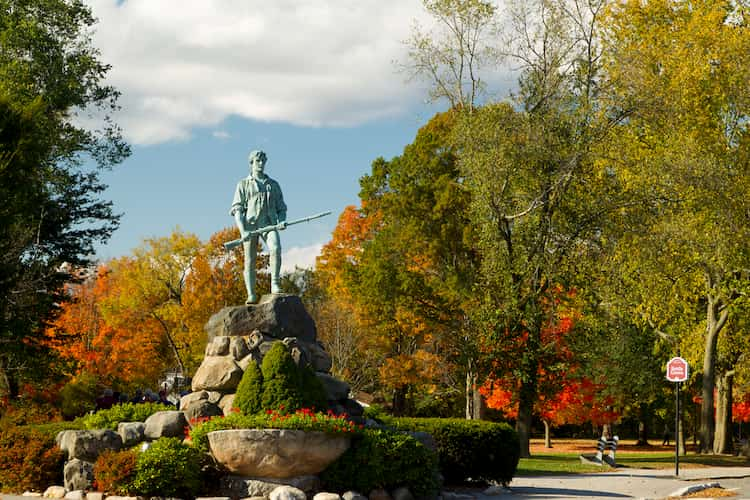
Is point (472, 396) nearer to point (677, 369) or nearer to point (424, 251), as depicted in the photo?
point (424, 251)

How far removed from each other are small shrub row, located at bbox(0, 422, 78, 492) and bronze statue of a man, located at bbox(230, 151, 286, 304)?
4.56 meters

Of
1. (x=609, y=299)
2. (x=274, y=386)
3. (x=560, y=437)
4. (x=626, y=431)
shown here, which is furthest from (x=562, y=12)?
(x=626, y=431)

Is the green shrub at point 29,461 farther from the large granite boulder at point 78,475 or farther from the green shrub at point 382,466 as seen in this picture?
the green shrub at point 382,466

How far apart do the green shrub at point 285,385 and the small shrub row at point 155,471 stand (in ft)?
5.97

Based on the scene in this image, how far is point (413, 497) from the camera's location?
14.5m

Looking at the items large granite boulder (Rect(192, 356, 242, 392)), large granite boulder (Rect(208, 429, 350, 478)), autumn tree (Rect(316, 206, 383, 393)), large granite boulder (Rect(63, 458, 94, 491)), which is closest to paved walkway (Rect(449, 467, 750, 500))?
large granite boulder (Rect(208, 429, 350, 478))

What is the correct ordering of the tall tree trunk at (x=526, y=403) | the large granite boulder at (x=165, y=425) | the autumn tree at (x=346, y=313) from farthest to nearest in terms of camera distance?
the autumn tree at (x=346, y=313) → the tall tree trunk at (x=526, y=403) → the large granite boulder at (x=165, y=425)

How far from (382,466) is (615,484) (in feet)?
24.9

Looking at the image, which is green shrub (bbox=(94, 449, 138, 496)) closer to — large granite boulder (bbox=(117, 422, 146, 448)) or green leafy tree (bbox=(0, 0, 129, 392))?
large granite boulder (bbox=(117, 422, 146, 448))

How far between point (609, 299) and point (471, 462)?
12.6 m

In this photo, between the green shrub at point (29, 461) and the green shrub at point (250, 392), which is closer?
the green shrub at point (29, 461)

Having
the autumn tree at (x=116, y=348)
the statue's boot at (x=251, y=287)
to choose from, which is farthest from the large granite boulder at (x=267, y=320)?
the autumn tree at (x=116, y=348)

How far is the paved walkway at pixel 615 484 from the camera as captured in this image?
17.2 m

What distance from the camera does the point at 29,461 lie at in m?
14.7
